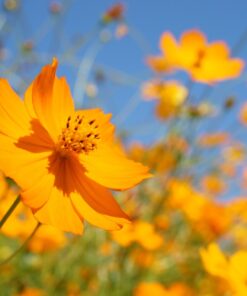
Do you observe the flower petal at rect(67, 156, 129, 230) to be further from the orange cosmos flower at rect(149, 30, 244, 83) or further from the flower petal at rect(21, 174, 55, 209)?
the orange cosmos flower at rect(149, 30, 244, 83)

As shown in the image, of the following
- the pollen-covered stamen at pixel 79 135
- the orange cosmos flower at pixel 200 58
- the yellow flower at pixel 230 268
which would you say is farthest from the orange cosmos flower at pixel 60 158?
the orange cosmos flower at pixel 200 58

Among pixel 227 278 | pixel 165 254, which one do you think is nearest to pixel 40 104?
pixel 227 278

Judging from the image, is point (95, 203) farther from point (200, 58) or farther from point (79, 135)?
point (200, 58)

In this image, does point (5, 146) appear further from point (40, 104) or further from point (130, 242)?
point (130, 242)

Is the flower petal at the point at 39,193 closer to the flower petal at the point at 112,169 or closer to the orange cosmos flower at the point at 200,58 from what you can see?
the flower petal at the point at 112,169

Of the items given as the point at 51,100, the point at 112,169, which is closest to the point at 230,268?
the point at 112,169

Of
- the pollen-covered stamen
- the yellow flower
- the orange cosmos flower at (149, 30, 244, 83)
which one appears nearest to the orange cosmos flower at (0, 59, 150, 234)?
the pollen-covered stamen
